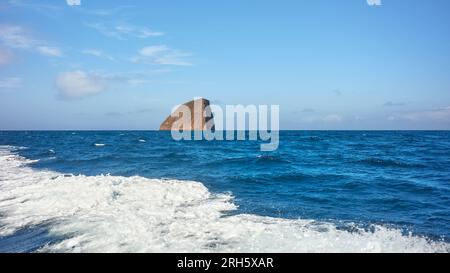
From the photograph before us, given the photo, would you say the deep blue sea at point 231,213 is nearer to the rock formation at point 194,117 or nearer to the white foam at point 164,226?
the white foam at point 164,226

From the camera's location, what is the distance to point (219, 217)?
9.35 meters

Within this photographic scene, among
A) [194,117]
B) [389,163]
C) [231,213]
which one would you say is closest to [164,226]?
[231,213]

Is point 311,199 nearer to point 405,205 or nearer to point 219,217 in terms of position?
point 405,205

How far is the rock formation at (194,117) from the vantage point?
373 feet

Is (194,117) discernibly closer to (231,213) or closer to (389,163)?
(389,163)

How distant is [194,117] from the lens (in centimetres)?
11362

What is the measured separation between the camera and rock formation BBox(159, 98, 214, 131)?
114m

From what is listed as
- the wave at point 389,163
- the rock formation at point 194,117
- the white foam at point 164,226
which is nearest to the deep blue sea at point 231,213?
the white foam at point 164,226

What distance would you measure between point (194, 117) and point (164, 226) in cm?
10605

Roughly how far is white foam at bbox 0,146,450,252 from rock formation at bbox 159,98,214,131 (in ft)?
329

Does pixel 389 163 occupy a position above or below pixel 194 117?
below

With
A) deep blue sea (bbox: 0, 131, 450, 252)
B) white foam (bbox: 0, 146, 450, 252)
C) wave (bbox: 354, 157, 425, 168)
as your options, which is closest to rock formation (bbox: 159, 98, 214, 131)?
wave (bbox: 354, 157, 425, 168)
